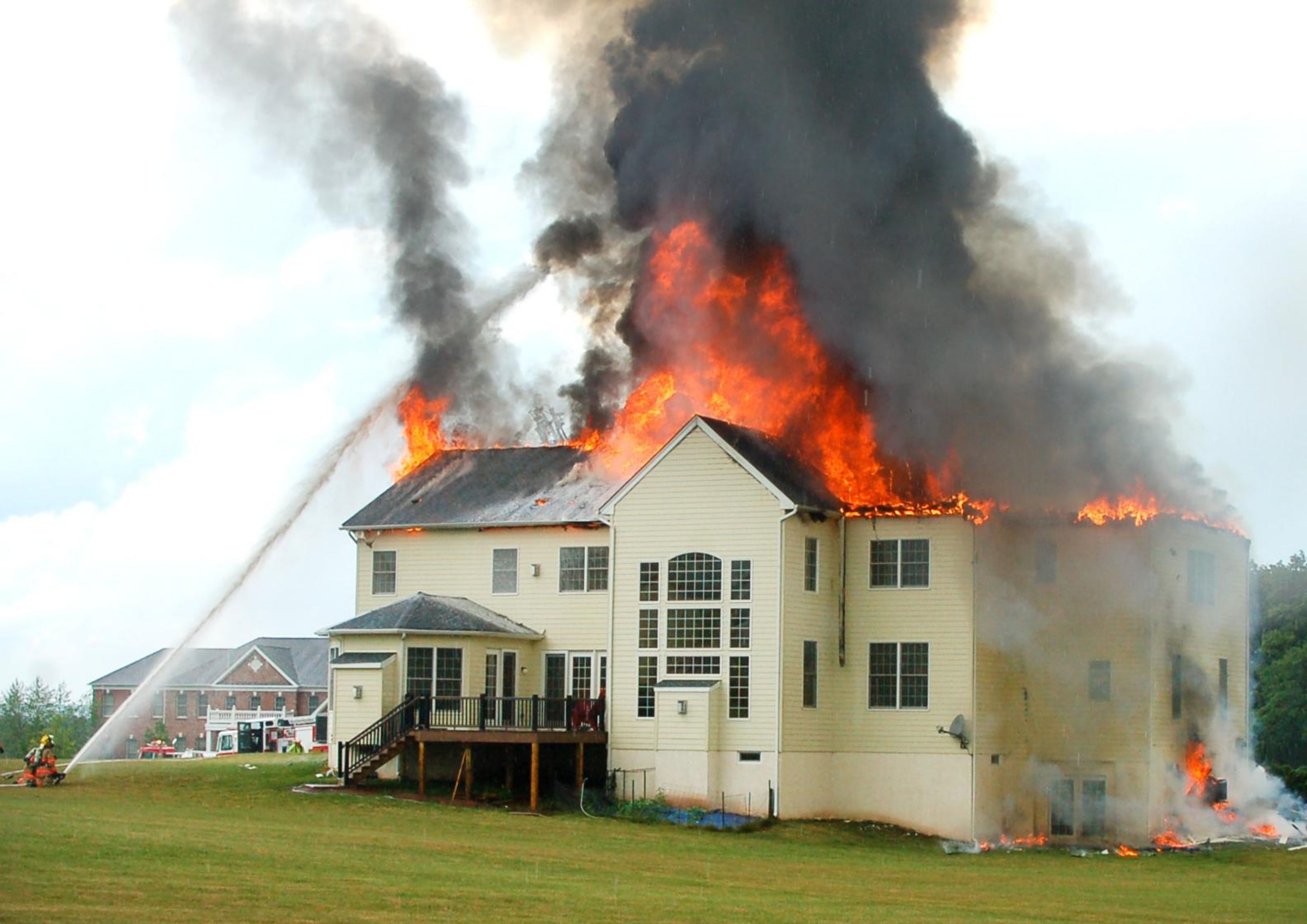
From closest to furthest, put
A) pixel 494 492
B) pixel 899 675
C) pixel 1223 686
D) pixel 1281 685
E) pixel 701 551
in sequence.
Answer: pixel 899 675, pixel 701 551, pixel 1223 686, pixel 494 492, pixel 1281 685

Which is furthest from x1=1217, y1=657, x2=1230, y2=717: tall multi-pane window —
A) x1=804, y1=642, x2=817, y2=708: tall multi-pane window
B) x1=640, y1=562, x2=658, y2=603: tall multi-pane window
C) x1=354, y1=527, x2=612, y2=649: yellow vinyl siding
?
x1=354, y1=527, x2=612, y2=649: yellow vinyl siding

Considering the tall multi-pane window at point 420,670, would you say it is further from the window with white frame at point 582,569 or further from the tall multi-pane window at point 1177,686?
the tall multi-pane window at point 1177,686

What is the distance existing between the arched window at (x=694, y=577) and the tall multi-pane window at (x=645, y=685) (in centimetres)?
167

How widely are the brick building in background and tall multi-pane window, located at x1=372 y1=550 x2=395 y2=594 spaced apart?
4744cm

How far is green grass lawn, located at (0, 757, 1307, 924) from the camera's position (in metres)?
23.7

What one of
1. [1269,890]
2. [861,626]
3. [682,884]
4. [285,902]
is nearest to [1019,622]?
[861,626]

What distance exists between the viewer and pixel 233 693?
327ft

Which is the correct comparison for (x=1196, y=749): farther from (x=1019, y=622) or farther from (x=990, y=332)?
(x=990, y=332)

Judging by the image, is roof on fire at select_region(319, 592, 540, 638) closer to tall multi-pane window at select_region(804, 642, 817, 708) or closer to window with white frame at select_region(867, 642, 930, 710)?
tall multi-pane window at select_region(804, 642, 817, 708)

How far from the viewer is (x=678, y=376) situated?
163 feet

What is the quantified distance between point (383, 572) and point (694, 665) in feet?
33.9

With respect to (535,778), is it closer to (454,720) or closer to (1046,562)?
(454,720)

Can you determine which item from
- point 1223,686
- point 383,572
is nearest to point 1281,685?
point 1223,686

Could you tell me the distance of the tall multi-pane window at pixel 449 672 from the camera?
152 feet
